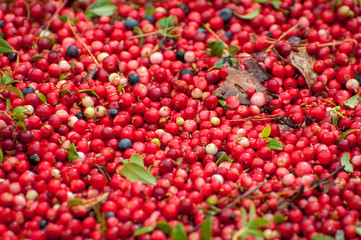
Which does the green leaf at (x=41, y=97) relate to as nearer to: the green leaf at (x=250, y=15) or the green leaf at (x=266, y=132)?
the green leaf at (x=266, y=132)

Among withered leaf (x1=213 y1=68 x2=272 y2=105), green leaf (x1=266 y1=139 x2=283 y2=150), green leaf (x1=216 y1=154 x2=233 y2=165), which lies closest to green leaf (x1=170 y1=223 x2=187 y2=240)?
green leaf (x1=216 y1=154 x2=233 y2=165)

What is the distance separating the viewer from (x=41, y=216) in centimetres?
262

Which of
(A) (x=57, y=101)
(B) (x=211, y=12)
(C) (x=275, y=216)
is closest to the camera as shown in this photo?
(C) (x=275, y=216)

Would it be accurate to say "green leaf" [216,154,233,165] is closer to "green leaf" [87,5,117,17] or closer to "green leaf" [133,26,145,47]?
"green leaf" [133,26,145,47]

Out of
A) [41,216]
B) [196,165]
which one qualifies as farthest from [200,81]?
[41,216]

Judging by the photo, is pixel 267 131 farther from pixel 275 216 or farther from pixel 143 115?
pixel 143 115

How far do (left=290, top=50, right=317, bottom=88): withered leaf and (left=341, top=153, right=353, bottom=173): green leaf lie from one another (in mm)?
1031

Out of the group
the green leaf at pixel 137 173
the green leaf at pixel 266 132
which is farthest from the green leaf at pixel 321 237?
the green leaf at pixel 137 173

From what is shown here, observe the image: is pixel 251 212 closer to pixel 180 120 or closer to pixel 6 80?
pixel 180 120

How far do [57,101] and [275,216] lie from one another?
219cm

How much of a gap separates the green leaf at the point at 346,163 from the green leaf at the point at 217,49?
1.65 metres

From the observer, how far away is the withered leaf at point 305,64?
12.3ft

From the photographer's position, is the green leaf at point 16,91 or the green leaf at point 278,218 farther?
the green leaf at point 16,91

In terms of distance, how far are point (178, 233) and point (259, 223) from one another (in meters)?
0.52
